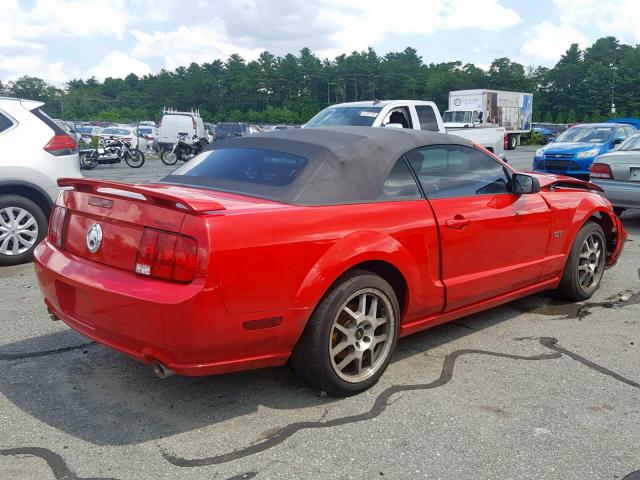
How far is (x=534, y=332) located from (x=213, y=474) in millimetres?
2787

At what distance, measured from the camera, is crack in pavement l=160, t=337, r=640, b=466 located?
2793 mm

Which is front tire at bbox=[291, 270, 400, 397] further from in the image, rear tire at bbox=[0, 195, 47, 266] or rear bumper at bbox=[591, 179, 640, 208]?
rear bumper at bbox=[591, 179, 640, 208]

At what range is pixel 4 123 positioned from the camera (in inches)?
263

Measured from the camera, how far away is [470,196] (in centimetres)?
420

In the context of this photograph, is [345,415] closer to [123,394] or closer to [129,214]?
[123,394]

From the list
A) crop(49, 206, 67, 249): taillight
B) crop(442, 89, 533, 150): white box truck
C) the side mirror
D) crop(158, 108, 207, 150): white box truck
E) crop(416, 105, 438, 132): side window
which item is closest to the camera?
crop(49, 206, 67, 249): taillight

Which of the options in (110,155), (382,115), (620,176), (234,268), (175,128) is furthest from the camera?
(175,128)

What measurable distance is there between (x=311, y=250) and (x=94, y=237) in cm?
113

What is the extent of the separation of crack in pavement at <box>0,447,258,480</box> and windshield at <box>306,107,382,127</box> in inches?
334

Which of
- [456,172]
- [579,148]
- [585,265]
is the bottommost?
[585,265]

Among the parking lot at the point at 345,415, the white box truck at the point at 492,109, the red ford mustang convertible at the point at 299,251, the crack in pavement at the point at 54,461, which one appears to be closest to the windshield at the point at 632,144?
the red ford mustang convertible at the point at 299,251

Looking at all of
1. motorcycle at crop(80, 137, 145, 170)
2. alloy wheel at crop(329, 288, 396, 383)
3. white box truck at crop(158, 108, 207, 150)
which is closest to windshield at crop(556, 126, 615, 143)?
alloy wheel at crop(329, 288, 396, 383)

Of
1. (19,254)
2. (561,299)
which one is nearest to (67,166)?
(19,254)

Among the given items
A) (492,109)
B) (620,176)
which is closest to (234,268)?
(620,176)
